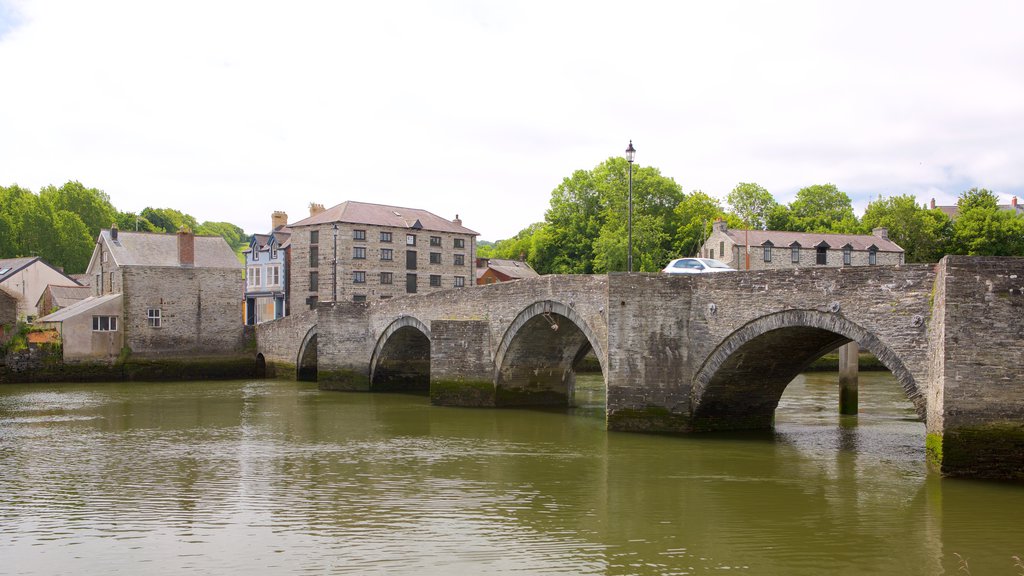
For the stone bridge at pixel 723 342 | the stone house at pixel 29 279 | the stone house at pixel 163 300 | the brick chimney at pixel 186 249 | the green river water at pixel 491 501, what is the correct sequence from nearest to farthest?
the green river water at pixel 491 501, the stone bridge at pixel 723 342, the stone house at pixel 163 300, the brick chimney at pixel 186 249, the stone house at pixel 29 279

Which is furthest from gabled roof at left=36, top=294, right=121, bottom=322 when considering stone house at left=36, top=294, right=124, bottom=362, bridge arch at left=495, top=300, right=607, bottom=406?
bridge arch at left=495, top=300, right=607, bottom=406

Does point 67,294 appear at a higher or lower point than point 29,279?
lower

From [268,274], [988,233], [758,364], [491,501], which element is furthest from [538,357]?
[988,233]

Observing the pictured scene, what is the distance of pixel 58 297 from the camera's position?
1921 inches

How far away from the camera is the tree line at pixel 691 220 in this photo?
52.2 meters

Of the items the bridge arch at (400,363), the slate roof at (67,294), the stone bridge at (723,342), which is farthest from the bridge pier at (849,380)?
the slate roof at (67,294)

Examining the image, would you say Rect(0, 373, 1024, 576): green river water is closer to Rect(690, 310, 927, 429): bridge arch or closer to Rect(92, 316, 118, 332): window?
Rect(690, 310, 927, 429): bridge arch

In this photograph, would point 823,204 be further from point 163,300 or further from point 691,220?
point 163,300

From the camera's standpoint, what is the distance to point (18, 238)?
63.6m

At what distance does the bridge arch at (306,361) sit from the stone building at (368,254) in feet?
33.7

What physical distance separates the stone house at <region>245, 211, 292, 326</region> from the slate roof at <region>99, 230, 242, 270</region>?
10189mm

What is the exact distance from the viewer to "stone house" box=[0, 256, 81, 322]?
5097 cm

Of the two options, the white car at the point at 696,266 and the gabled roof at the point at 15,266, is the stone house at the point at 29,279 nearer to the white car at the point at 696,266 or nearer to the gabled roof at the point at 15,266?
the gabled roof at the point at 15,266

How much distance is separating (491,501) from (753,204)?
5661 centimetres
